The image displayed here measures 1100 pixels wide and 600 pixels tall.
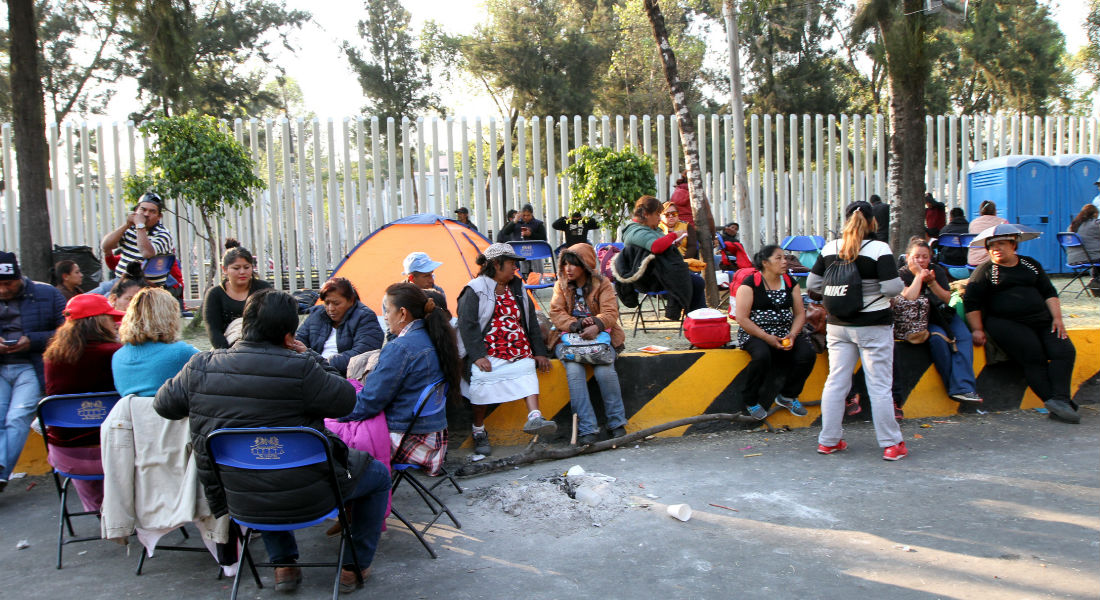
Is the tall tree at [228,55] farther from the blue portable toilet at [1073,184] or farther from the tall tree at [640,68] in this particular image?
the blue portable toilet at [1073,184]

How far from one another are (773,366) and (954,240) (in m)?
6.82

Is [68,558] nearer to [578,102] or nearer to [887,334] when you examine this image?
[887,334]

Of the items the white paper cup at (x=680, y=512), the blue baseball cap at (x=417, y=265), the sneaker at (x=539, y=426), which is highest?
the blue baseball cap at (x=417, y=265)

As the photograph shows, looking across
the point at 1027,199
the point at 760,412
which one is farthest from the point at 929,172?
the point at 760,412

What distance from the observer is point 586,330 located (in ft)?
20.1

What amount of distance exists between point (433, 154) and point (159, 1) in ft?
14.0

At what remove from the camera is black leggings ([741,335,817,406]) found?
6258mm

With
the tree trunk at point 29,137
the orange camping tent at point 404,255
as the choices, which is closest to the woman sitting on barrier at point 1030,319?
the orange camping tent at point 404,255

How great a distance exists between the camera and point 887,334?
18.2 feet

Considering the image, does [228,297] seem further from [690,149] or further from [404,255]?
[690,149]

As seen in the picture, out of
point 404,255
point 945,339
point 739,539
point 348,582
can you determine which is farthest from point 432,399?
point 945,339

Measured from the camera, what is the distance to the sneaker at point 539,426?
225 inches

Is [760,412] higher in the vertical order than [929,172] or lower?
lower

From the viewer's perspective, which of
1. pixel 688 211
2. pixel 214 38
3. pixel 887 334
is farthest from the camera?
pixel 214 38
